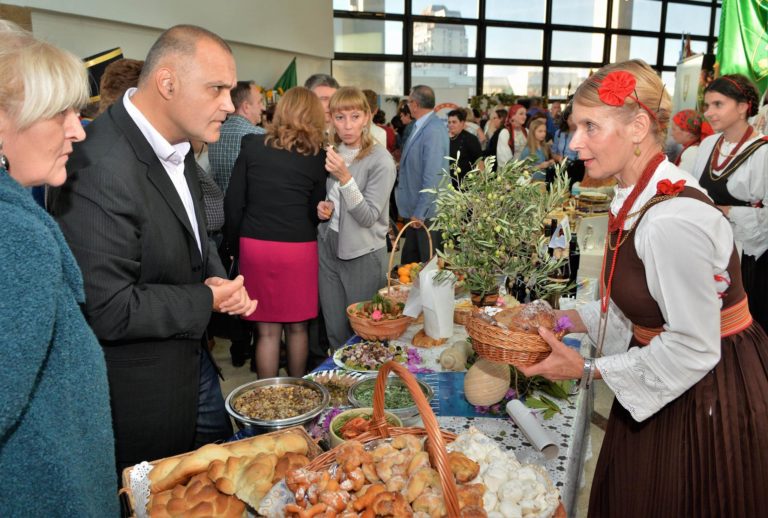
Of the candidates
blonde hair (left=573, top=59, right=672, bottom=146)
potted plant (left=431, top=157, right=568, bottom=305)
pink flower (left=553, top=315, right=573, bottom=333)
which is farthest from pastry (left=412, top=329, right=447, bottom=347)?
blonde hair (left=573, top=59, right=672, bottom=146)

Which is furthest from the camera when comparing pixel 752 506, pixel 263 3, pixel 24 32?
pixel 263 3

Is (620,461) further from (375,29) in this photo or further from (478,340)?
(375,29)

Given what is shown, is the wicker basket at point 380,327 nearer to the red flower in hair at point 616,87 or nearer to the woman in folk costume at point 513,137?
the red flower in hair at point 616,87

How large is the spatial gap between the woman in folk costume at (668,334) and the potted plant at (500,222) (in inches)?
9.9

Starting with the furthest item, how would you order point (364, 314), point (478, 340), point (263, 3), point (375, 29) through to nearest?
1. point (375, 29)
2. point (263, 3)
3. point (364, 314)
4. point (478, 340)

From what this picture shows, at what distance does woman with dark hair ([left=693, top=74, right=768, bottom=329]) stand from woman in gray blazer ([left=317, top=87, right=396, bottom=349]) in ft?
6.49

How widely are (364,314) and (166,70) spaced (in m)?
1.09

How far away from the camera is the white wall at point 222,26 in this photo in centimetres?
536

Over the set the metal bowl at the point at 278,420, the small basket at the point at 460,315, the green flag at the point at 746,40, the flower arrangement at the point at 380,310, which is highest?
the green flag at the point at 746,40

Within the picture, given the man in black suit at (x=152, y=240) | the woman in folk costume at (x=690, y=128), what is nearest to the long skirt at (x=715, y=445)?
the man in black suit at (x=152, y=240)

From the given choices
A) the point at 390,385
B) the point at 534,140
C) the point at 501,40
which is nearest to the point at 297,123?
the point at 390,385

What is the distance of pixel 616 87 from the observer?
1.36m

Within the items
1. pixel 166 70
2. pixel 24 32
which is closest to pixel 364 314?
pixel 166 70

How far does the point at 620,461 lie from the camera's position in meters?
1.53
